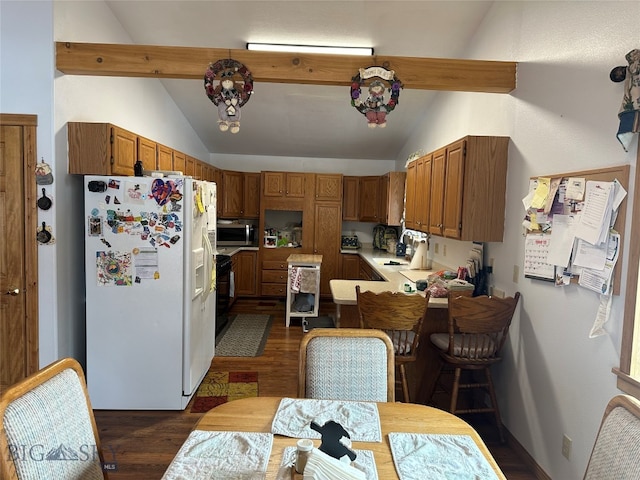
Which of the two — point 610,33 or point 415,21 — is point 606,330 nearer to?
point 610,33

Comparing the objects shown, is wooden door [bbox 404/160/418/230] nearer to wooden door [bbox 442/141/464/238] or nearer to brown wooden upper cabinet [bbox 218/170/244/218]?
wooden door [bbox 442/141/464/238]

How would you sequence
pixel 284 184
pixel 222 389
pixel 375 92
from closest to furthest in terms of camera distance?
pixel 375 92, pixel 222 389, pixel 284 184

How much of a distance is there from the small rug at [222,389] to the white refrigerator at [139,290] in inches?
6.0

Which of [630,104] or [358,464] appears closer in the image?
[358,464]

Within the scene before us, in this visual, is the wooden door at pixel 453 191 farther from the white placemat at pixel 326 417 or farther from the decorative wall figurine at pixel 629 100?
the white placemat at pixel 326 417

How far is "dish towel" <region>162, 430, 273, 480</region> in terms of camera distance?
102cm

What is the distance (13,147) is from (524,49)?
3.45 meters

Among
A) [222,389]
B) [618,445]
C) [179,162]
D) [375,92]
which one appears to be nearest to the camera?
[618,445]

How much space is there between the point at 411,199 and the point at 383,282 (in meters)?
1.19

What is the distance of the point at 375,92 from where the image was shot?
243 centimetres

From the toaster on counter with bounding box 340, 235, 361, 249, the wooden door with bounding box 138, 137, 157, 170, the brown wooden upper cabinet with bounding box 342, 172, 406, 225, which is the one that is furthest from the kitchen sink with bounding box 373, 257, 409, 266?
the wooden door with bounding box 138, 137, 157, 170

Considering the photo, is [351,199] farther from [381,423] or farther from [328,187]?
[381,423]

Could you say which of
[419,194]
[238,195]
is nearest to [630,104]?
[419,194]

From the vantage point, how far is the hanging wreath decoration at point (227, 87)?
2.40 meters
